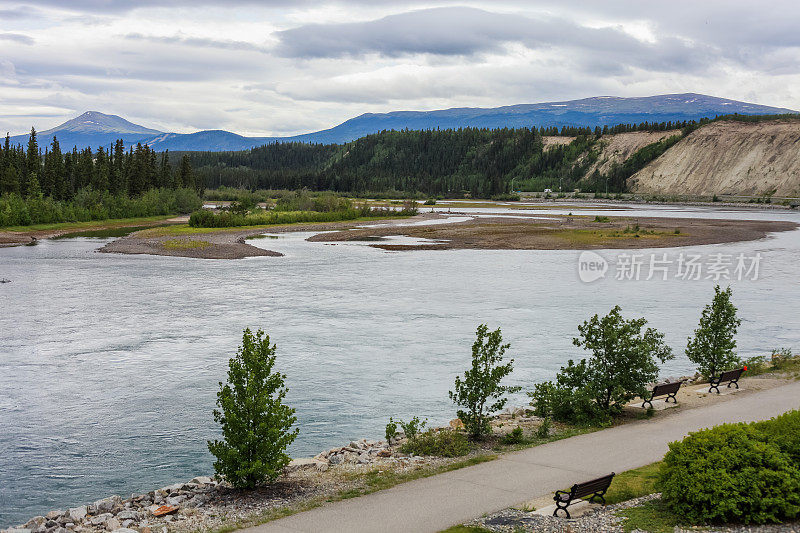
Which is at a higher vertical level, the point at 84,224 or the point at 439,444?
the point at 84,224

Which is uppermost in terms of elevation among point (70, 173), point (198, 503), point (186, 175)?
point (186, 175)

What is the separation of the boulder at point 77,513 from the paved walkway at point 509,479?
3.03 metres

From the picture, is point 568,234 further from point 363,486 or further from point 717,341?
point 363,486

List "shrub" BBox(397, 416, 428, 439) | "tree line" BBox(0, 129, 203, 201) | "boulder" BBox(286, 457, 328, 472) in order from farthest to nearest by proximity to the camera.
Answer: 1. "tree line" BBox(0, 129, 203, 201)
2. "shrub" BBox(397, 416, 428, 439)
3. "boulder" BBox(286, 457, 328, 472)

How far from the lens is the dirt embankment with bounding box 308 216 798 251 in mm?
65750

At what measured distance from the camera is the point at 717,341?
64.1 ft

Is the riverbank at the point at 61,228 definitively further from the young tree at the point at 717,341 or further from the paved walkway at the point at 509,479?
the paved walkway at the point at 509,479

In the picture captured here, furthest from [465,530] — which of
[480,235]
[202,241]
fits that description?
[480,235]

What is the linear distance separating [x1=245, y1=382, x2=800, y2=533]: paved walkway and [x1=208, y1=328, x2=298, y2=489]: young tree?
176cm

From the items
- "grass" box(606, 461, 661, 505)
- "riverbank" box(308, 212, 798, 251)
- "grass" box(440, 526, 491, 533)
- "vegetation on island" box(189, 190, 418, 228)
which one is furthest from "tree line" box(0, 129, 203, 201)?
"grass" box(440, 526, 491, 533)

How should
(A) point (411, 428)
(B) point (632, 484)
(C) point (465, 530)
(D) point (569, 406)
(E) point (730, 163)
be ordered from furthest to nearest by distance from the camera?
(E) point (730, 163)
(D) point (569, 406)
(A) point (411, 428)
(B) point (632, 484)
(C) point (465, 530)

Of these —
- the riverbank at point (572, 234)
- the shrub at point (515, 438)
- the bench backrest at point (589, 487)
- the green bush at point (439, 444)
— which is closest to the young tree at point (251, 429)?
the green bush at point (439, 444)

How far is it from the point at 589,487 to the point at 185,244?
189 feet

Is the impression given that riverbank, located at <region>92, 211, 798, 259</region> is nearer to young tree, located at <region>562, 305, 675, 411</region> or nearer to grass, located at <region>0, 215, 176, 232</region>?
grass, located at <region>0, 215, 176, 232</region>
